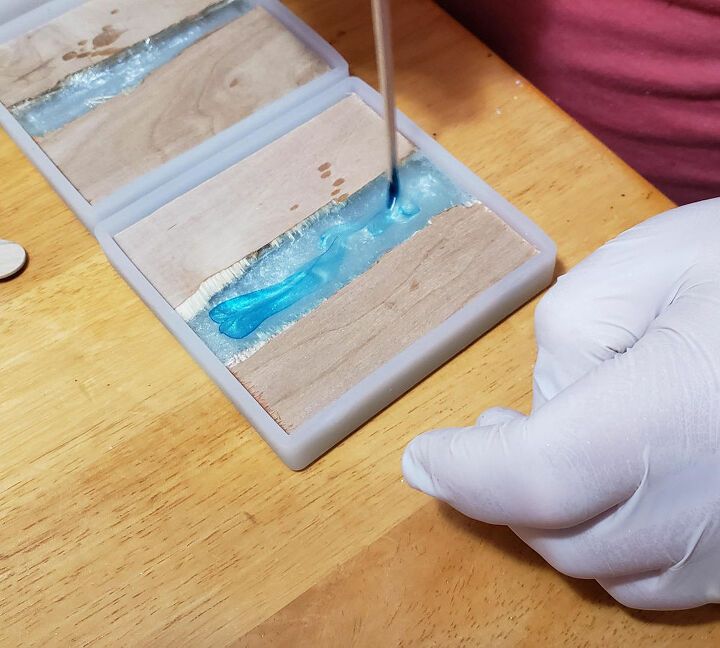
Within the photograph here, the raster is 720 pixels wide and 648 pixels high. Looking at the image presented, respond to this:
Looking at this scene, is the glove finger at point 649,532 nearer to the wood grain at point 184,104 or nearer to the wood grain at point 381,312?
the wood grain at point 381,312

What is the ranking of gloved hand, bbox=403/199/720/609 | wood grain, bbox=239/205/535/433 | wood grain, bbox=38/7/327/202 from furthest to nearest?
1. wood grain, bbox=38/7/327/202
2. wood grain, bbox=239/205/535/433
3. gloved hand, bbox=403/199/720/609

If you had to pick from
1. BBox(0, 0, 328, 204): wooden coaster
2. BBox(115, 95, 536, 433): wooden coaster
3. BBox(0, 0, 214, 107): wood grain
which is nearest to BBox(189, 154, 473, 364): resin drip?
BBox(115, 95, 536, 433): wooden coaster

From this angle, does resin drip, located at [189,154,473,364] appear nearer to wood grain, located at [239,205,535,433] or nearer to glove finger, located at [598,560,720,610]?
wood grain, located at [239,205,535,433]

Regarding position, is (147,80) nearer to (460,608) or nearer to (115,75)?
(115,75)

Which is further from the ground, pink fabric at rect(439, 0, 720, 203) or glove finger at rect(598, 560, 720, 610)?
pink fabric at rect(439, 0, 720, 203)

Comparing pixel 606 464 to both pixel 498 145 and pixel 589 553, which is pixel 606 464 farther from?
pixel 498 145

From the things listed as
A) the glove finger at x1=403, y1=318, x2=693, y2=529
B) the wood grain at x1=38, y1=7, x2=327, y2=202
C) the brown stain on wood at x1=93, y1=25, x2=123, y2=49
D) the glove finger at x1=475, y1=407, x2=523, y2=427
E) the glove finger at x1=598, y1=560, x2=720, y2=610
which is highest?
the brown stain on wood at x1=93, y1=25, x2=123, y2=49

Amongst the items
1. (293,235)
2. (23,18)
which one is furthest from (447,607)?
(23,18)
